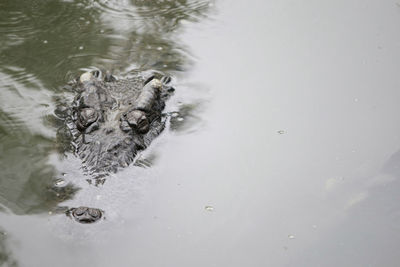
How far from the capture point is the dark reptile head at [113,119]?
15.2ft

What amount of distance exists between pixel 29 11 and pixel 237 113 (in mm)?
3573

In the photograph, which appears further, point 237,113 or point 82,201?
point 237,113

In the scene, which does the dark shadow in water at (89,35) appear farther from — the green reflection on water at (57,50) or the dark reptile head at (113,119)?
the dark reptile head at (113,119)

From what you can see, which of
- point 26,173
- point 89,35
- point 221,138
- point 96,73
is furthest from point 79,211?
point 89,35

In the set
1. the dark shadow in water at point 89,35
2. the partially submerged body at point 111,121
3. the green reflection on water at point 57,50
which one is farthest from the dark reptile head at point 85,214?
the dark shadow in water at point 89,35

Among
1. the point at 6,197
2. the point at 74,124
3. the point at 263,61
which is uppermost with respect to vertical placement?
the point at 263,61

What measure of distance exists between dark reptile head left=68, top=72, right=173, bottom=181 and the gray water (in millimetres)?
141

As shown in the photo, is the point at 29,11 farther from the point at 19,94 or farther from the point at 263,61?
the point at 263,61

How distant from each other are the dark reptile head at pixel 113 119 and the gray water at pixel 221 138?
0.46 feet

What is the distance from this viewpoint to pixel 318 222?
4477 mm

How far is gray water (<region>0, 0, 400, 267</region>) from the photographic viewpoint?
4.22 meters

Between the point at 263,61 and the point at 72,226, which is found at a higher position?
the point at 263,61

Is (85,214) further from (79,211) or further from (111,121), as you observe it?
(111,121)

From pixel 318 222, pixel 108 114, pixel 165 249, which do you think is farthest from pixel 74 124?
pixel 318 222
